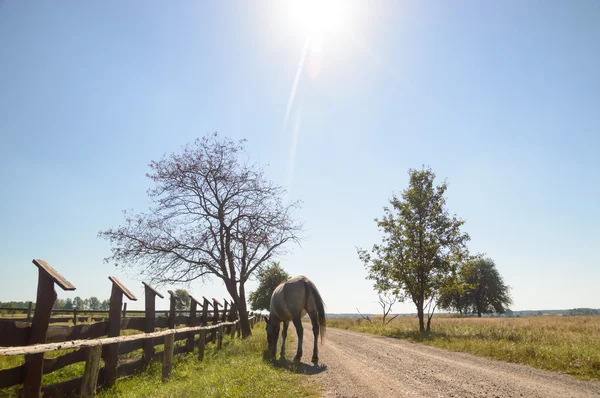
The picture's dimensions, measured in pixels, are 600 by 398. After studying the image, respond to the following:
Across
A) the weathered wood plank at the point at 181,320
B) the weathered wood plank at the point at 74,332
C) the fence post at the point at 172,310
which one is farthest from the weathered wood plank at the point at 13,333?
the weathered wood plank at the point at 181,320

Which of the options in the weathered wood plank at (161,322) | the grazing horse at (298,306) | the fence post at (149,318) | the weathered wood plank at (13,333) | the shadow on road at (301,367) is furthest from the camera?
the grazing horse at (298,306)

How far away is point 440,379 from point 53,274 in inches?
312

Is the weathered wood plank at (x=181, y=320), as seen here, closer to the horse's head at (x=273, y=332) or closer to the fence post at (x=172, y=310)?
the fence post at (x=172, y=310)

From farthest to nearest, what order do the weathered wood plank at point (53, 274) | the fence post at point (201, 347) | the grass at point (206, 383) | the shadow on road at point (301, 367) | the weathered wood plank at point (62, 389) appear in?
the fence post at point (201, 347) → the shadow on road at point (301, 367) → the grass at point (206, 383) → the weathered wood plank at point (62, 389) → the weathered wood plank at point (53, 274)

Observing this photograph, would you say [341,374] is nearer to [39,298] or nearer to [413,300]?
[39,298]

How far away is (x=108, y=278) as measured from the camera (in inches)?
261

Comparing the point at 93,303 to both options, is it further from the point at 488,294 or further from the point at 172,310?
the point at 172,310

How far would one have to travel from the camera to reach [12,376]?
14.1 ft

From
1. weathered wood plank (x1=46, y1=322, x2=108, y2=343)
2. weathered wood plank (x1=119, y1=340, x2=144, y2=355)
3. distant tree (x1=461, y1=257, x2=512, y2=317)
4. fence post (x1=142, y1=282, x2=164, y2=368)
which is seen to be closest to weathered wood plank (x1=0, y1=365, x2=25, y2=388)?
weathered wood plank (x1=46, y1=322, x2=108, y2=343)

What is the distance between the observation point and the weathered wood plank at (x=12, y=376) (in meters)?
4.15

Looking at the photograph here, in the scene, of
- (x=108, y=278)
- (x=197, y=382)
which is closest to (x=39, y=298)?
(x=108, y=278)

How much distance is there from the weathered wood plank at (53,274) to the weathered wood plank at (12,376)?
3.91ft

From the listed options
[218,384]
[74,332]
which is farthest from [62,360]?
[218,384]

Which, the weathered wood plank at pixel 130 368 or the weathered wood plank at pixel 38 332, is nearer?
the weathered wood plank at pixel 38 332
